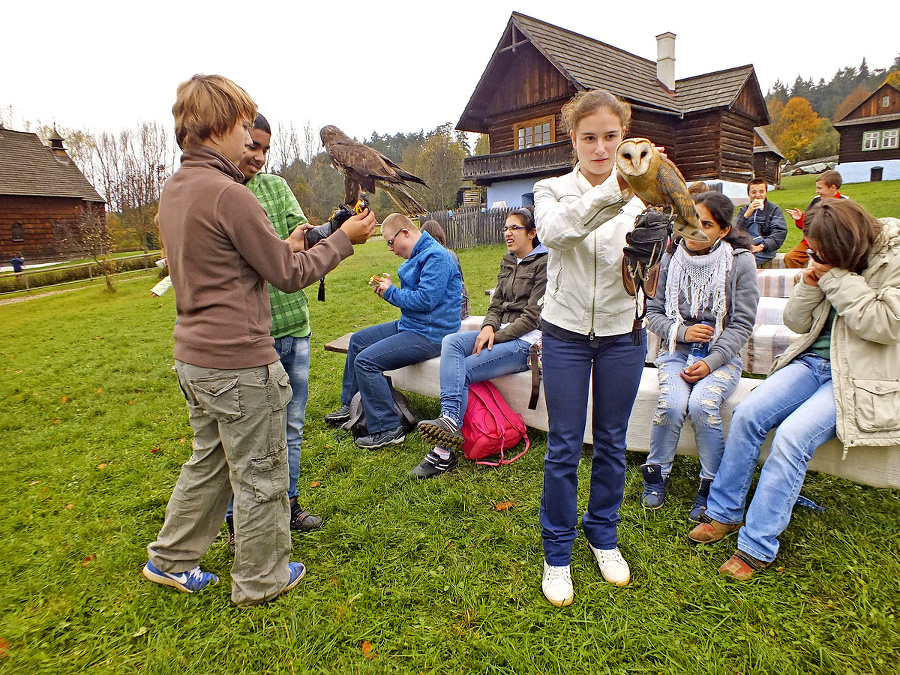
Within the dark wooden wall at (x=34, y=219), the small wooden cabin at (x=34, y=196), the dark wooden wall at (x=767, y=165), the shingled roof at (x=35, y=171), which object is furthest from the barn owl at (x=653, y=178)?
the dark wooden wall at (x=767, y=165)

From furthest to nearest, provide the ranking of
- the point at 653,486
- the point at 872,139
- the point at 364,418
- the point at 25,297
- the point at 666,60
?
the point at 872,139 → the point at 666,60 → the point at 25,297 → the point at 364,418 → the point at 653,486

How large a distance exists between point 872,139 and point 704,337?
154 ft

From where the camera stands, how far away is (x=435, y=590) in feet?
8.23

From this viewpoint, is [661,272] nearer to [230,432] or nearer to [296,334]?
[296,334]

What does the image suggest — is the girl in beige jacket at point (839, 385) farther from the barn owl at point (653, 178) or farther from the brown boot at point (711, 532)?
the barn owl at point (653, 178)

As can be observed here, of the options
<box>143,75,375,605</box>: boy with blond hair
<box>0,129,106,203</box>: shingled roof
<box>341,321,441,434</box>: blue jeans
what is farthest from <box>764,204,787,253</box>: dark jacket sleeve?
<box>0,129,106,203</box>: shingled roof

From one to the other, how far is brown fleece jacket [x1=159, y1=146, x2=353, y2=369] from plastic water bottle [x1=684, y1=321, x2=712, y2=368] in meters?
2.32

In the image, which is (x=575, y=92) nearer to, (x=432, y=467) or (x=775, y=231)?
(x=775, y=231)

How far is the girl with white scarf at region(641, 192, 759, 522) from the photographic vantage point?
9.62ft

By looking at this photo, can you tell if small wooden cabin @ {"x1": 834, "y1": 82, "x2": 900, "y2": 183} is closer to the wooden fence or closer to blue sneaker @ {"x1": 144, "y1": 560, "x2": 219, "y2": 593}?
the wooden fence

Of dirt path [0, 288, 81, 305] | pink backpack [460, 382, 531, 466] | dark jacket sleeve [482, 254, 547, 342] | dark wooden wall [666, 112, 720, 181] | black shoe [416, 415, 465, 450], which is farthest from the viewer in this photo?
Result: dark wooden wall [666, 112, 720, 181]

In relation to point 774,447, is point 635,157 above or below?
above

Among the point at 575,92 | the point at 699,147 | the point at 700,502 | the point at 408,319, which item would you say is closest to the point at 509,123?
the point at 575,92

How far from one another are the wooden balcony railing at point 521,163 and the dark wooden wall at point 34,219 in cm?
2367
